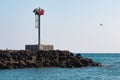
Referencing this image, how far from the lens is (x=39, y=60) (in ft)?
240

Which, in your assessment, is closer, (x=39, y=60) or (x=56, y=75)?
(x=56, y=75)

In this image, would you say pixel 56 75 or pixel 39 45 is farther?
pixel 39 45

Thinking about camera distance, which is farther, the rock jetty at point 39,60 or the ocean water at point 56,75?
the rock jetty at point 39,60

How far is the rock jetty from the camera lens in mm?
68425

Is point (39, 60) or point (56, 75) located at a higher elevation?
point (39, 60)

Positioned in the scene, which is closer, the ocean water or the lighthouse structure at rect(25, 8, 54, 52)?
the ocean water

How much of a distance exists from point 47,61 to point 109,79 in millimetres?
23322

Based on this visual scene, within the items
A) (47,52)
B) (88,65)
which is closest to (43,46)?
(47,52)

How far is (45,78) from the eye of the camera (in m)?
52.1

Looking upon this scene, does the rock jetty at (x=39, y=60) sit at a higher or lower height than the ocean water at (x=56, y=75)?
higher

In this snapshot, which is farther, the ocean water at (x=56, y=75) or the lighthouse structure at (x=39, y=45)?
the lighthouse structure at (x=39, y=45)

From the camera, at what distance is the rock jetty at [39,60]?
68425 mm

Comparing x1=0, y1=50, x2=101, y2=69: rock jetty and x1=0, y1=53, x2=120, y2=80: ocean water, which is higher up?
x1=0, y1=50, x2=101, y2=69: rock jetty

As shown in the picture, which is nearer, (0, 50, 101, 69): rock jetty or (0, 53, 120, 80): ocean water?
(0, 53, 120, 80): ocean water
